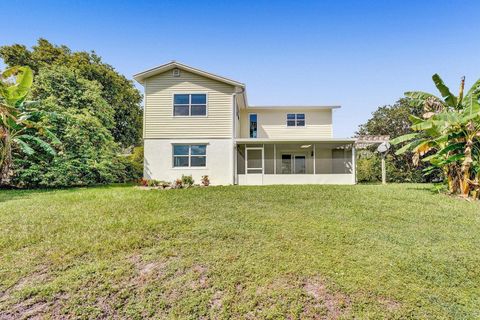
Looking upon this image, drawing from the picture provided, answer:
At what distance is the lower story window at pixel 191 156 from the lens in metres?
14.7

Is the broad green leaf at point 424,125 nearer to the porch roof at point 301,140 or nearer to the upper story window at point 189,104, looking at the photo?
the porch roof at point 301,140

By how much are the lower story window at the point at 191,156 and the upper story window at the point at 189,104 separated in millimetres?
1993

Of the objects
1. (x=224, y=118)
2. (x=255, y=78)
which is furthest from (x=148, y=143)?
(x=255, y=78)

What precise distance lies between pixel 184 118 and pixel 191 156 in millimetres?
2388

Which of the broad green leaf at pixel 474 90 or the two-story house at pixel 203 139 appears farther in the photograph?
the two-story house at pixel 203 139

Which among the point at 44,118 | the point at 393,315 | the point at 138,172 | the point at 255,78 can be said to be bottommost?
the point at 393,315

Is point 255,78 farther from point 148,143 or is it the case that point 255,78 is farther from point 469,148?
point 469,148

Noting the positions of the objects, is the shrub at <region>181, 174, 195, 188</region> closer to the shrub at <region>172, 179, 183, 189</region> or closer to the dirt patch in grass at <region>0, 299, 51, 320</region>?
the shrub at <region>172, 179, 183, 189</region>

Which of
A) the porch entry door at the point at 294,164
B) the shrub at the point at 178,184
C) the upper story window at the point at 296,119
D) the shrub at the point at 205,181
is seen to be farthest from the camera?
the upper story window at the point at 296,119

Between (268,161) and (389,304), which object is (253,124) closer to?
(268,161)

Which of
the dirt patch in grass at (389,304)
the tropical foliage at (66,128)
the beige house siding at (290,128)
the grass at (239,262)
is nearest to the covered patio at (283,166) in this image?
the beige house siding at (290,128)

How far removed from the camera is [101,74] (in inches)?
926

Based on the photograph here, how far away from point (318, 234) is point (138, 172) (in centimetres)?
1859

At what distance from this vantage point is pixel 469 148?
9.77 metres
